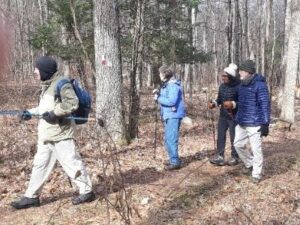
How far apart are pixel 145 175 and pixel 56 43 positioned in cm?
853

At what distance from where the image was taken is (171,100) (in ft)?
24.7

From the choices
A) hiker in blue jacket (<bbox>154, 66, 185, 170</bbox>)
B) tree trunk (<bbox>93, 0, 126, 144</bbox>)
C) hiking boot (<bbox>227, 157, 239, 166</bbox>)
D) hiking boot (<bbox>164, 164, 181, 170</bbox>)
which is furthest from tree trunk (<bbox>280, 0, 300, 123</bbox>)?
hiker in blue jacket (<bbox>154, 66, 185, 170</bbox>)

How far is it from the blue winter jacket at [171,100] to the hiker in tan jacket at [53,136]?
210 cm

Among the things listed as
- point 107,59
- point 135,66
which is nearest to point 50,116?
point 107,59

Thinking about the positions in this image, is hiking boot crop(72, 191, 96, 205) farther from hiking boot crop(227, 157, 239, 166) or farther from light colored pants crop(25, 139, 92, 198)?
hiking boot crop(227, 157, 239, 166)

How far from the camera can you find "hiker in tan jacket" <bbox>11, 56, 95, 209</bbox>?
18.6 feet

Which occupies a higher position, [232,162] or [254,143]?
[254,143]

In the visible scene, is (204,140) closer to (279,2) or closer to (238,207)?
(238,207)

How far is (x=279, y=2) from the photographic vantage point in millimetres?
59406

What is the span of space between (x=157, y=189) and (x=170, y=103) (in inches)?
60.3

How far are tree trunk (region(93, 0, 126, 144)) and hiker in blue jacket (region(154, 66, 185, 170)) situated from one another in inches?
69.1

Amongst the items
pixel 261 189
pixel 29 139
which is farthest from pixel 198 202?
pixel 29 139

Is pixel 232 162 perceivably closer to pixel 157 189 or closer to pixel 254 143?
pixel 254 143

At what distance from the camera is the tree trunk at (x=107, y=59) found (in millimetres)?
9242
